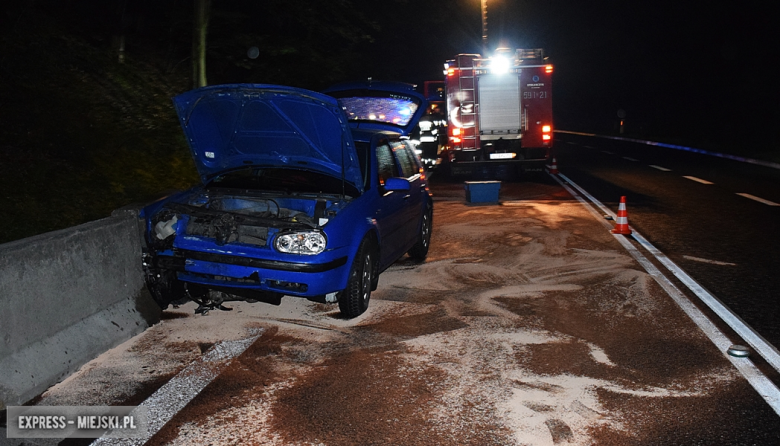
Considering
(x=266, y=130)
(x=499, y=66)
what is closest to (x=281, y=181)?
(x=266, y=130)

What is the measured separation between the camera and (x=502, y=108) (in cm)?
2081

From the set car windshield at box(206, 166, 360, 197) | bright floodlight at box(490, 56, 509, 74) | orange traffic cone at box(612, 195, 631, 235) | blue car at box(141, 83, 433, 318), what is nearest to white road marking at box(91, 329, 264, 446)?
blue car at box(141, 83, 433, 318)

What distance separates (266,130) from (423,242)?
305 cm

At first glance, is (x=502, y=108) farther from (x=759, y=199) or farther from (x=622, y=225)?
(x=622, y=225)

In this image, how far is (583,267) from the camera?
357 inches

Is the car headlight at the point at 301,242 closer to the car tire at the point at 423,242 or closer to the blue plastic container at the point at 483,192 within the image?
the car tire at the point at 423,242

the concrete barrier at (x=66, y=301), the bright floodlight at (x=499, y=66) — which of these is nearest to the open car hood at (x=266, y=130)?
the concrete barrier at (x=66, y=301)

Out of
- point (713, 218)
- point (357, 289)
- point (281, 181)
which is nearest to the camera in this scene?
point (357, 289)

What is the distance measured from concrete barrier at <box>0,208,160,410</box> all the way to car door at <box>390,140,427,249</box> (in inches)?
119

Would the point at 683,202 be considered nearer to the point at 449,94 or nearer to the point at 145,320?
the point at 449,94

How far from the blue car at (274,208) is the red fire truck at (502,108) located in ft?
42.1

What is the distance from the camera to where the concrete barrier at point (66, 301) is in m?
4.82

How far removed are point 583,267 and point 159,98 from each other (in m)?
10.6

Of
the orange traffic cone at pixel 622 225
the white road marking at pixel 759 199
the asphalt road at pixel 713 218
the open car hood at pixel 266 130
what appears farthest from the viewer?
the white road marking at pixel 759 199
